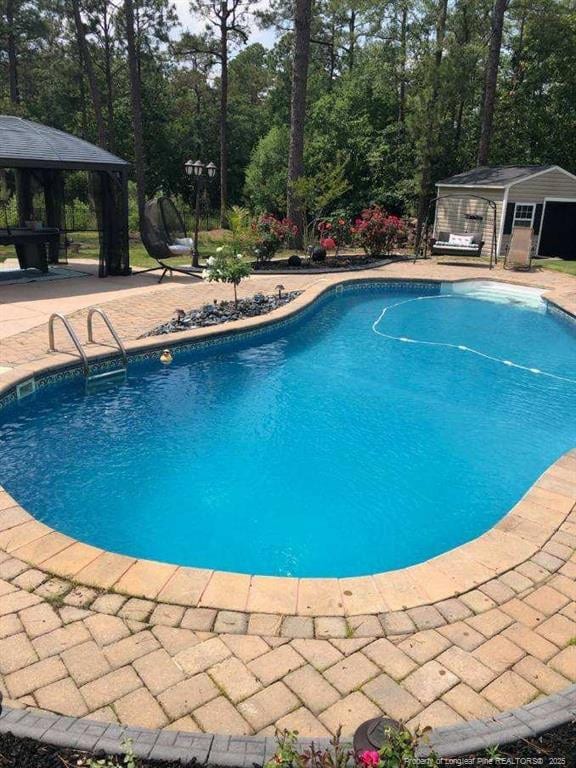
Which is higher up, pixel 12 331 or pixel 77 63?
pixel 77 63

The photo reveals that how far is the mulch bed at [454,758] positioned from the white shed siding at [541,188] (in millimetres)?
19039

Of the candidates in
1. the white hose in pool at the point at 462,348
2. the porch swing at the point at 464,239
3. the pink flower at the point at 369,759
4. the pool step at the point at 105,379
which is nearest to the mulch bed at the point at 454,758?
the pink flower at the point at 369,759

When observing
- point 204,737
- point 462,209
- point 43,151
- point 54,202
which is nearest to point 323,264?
point 462,209

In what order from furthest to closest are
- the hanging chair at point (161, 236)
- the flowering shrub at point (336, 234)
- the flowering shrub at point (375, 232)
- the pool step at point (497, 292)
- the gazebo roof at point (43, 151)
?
the flowering shrub at point (336, 234)
the flowering shrub at point (375, 232)
the hanging chair at point (161, 236)
the pool step at point (497, 292)
the gazebo roof at point (43, 151)

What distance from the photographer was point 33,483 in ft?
17.7

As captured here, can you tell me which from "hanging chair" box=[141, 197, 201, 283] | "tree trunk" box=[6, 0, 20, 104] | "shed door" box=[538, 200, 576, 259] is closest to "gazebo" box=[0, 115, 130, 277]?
"hanging chair" box=[141, 197, 201, 283]

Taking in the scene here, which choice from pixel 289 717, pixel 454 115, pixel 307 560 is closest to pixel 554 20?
pixel 454 115

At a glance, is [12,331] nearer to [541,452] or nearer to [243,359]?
[243,359]

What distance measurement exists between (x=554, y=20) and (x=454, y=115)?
6061 millimetres

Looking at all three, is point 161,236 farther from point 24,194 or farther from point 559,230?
point 559,230

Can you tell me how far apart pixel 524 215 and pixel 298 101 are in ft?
27.4

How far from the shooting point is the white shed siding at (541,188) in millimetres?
18734

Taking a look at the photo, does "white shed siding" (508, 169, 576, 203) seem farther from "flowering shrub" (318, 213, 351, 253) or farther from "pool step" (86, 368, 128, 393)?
"pool step" (86, 368, 128, 393)

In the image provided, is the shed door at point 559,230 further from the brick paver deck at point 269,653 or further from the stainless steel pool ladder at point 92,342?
the brick paver deck at point 269,653
